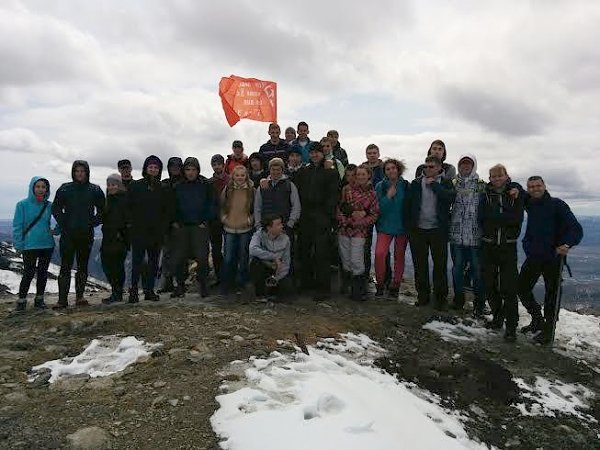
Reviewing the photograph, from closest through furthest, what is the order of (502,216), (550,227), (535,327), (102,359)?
(102,359)
(550,227)
(502,216)
(535,327)

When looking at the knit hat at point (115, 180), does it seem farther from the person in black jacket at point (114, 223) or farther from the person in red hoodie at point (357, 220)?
the person in red hoodie at point (357, 220)

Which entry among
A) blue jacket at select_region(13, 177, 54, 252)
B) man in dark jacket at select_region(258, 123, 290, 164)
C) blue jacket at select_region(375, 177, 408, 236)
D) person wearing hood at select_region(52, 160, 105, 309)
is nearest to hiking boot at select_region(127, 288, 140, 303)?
person wearing hood at select_region(52, 160, 105, 309)

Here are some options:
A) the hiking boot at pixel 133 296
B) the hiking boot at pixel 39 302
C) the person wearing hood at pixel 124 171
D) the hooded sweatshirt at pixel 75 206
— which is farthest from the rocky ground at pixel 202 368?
the person wearing hood at pixel 124 171

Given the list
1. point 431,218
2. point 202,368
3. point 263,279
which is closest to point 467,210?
point 431,218

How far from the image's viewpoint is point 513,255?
8922mm

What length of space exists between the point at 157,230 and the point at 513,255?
24.7 ft

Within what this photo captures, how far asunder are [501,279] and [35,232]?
9831mm

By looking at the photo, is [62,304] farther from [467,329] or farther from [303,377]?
[467,329]

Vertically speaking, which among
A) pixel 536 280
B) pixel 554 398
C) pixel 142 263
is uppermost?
pixel 536 280

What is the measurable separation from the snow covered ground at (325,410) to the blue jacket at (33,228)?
6.08 metres

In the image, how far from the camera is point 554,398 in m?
6.85

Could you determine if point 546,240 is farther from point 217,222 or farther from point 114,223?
point 114,223

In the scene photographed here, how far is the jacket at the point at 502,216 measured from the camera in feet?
28.8

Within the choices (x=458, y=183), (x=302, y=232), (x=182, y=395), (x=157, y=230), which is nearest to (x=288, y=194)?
(x=302, y=232)
